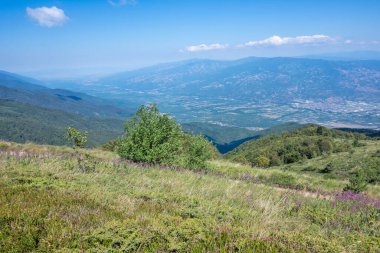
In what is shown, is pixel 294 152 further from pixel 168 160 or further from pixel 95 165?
pixel 95 165

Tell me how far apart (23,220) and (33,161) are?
6627 millimetres

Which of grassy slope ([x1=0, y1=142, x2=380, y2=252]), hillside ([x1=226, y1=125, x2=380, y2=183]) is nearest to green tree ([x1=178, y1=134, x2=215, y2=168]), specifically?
grassy slope ([x1=0, y1=142, x2=380, y2=252])

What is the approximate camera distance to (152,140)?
16.9m

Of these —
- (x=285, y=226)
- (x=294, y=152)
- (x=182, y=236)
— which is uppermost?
(x=182, y=236)

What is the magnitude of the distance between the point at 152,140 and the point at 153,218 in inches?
465

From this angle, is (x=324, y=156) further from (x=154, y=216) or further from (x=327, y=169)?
(x=154, y=216)

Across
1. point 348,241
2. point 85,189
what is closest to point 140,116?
point 85,189

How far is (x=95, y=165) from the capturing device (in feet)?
37.2

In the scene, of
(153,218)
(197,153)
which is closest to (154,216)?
(153,218)

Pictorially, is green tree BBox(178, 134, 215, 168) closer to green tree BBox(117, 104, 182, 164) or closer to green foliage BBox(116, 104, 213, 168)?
green foliage BBox(116, 104, 213, 168)

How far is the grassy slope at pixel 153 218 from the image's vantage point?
4.31 meters

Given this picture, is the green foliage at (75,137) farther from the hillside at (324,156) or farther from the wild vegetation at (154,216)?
the hillside at (324,156)

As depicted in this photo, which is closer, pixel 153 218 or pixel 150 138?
pixel 153 218

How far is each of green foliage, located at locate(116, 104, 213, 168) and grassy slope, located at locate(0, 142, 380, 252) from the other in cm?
596
